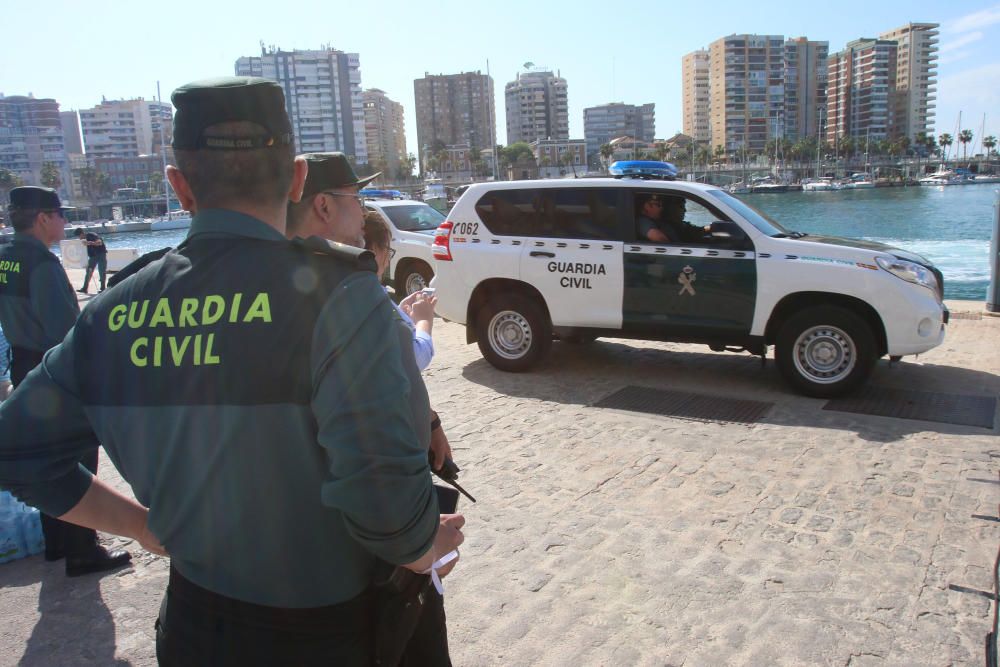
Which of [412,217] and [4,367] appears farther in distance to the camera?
[412,217]

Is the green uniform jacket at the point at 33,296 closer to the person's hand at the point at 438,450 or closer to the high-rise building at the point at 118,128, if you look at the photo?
the person's hand at the point at 438,450

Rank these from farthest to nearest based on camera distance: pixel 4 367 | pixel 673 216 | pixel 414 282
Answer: pixel 414 282, pixel 673 216, pixel 4 367

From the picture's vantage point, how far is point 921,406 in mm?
6836

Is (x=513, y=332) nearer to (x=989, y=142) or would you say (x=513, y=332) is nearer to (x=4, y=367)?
(x=4, y=367)

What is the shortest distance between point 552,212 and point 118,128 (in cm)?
20672

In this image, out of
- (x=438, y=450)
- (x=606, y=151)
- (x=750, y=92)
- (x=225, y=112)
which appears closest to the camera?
(x=225, y=112)

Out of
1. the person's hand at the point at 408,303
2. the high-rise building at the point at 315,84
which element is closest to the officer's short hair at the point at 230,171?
the person's hand at the point at 408,303

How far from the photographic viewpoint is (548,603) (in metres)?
3.76

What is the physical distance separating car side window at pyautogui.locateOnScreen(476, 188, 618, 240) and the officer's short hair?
22.0ft

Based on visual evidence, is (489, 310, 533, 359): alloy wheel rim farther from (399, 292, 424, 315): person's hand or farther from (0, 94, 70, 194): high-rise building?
(0, 94, 70, 194): high-rise building

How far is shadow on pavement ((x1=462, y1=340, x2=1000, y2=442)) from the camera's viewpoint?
646cm

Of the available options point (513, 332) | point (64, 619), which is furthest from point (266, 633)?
point (513, 332)

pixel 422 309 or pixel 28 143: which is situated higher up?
pixel 28 143

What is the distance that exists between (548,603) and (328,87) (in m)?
186
